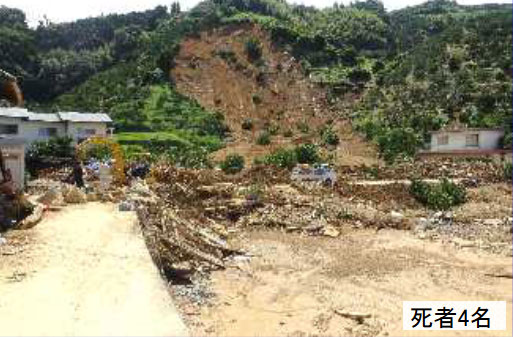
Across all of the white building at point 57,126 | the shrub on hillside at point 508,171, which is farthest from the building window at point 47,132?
the shrub on hillside at point 508,171

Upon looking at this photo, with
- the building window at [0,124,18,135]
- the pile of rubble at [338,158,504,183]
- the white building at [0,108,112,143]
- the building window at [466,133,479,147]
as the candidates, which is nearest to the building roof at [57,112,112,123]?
the white building at [0,108,112,143]

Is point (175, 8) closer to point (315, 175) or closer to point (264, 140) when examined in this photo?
point (264, 140)

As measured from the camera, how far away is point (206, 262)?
2019 cm

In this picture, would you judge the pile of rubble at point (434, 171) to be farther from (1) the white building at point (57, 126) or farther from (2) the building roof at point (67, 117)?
(1) the white building at point (57, 126)

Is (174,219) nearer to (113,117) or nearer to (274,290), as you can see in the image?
(274,290)

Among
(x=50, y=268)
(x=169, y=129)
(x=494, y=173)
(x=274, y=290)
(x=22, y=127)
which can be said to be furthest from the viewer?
(x=169, y=129)

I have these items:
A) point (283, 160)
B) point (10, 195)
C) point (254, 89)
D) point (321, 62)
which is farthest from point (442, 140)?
point (10, 195)

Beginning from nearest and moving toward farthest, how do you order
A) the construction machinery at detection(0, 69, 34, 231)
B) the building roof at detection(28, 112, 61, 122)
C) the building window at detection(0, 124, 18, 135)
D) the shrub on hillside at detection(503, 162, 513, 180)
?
the construction machinery at detection(0, 69, 34, 231)
the shrub on hillside at detection(503, 162, 513, 180)
the building window at detection(0, 124, 18, 135)
the building roof at detection(28, 112, 61, 122)

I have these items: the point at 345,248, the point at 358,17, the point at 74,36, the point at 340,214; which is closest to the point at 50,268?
the point at 345,248

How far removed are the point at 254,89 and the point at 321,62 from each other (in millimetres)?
8951

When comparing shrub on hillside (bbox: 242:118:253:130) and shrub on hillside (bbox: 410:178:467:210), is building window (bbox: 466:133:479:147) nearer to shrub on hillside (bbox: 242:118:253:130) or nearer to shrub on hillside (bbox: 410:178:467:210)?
shrub on hillside (bbox: 410:178:467:210)

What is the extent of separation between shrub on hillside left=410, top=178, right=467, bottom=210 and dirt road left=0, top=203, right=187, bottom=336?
16.3 metres

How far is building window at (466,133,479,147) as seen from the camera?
170 ft

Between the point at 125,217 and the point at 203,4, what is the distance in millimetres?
76157
